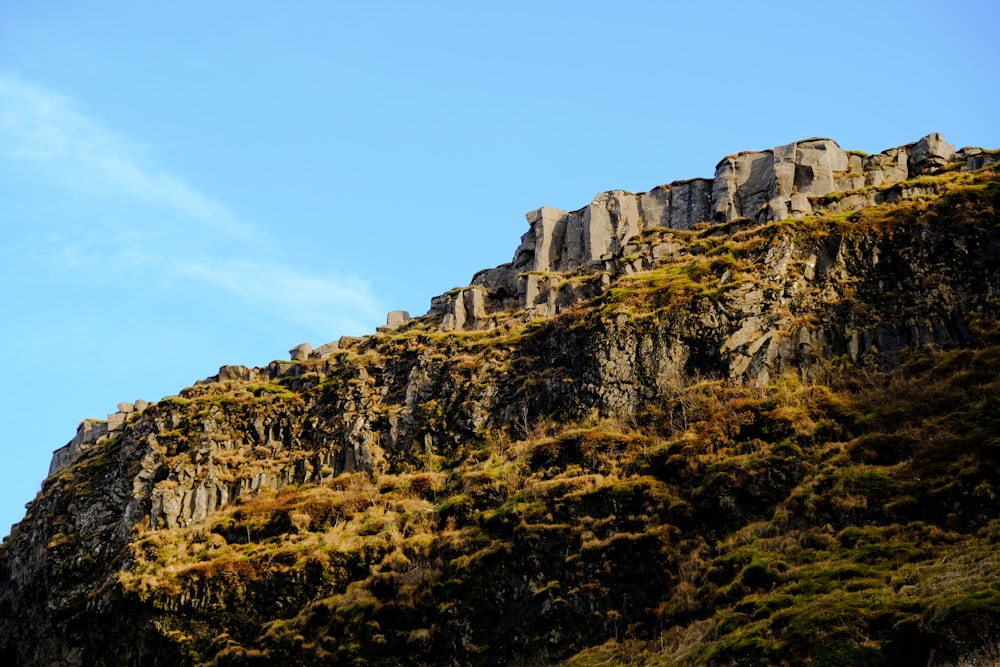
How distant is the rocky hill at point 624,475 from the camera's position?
4016 cm

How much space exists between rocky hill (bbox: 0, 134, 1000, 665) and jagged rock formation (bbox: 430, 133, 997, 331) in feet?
0.98

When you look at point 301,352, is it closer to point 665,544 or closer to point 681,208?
point 681,208

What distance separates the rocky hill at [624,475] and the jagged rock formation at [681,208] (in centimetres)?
30

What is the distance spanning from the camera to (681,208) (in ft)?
252

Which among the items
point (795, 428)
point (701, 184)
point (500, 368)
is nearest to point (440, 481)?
point (500, 368)

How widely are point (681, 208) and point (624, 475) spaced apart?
32315 mm

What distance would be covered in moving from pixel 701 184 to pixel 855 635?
158ft

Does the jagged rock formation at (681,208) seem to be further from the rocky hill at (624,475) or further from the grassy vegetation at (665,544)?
the grassy vegetation at (665,544)

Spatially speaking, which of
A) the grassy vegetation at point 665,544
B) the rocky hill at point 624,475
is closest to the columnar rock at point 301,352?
the rocky hill at point 624,475

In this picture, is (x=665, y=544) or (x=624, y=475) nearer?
(x=665, y=544)

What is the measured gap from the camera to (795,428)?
47250 millimetres

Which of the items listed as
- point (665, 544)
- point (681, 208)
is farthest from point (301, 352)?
point (665, 544)

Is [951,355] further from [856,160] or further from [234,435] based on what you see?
[234,435]

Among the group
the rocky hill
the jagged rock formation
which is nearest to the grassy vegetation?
the rocky hill
